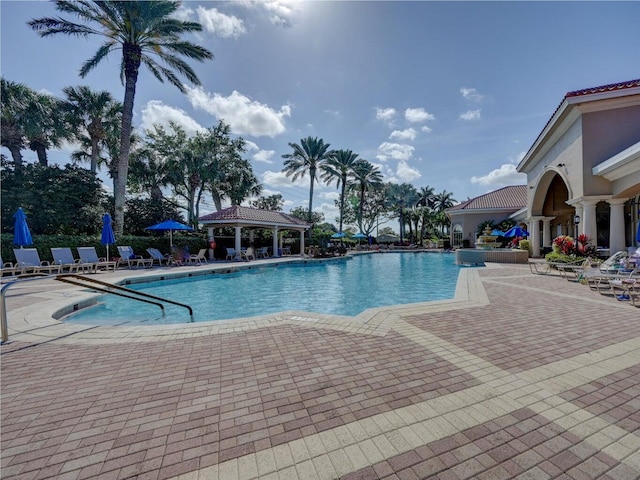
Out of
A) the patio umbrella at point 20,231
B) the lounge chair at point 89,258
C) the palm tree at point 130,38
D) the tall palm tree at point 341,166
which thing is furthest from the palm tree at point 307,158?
the patio umbrella at point 20,231

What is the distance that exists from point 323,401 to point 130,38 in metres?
21.5

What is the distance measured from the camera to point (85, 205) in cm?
1739

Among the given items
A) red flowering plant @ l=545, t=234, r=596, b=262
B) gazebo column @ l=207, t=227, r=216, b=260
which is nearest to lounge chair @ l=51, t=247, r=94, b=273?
gazebo column @ l=207, t=227, r=216, b=260

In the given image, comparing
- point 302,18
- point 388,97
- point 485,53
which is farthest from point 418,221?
point 302,18

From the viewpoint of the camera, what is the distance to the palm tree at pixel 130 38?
1489 cm

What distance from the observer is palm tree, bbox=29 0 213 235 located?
14891mm

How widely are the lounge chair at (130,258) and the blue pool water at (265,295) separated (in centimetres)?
427

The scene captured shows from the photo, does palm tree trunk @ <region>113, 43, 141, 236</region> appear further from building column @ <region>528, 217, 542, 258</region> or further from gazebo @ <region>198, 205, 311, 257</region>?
building column @ <region>528, 217, 542, 258</region>

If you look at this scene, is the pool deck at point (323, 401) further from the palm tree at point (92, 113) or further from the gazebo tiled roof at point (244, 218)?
the palm tree at point (92, 113)

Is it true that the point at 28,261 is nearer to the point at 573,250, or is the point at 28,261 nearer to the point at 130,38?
the point at 130,38

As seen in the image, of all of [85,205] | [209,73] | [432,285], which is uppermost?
[209,73]

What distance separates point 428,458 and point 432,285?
34.5ft

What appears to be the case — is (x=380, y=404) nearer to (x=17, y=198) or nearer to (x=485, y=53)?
(x=485, y=53)

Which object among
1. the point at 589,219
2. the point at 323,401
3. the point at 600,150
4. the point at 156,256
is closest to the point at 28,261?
the point at 156,256
